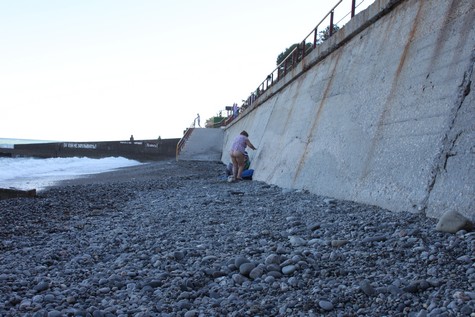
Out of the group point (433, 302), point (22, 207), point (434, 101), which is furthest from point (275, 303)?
point (22, 207)

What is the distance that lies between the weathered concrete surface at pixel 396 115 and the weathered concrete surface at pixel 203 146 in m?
24.4

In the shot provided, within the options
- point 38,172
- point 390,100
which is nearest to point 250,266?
point 390,100

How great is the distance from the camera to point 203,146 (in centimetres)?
3528

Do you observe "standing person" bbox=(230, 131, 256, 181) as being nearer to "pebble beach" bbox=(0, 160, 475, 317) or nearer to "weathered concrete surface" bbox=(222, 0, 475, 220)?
"weathered concrete surface" bbox=(222, 0, 475, 220)

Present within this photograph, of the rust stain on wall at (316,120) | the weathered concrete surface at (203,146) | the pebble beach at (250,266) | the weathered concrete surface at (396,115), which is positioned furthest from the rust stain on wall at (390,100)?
the weathered concrete surface at (203,146)

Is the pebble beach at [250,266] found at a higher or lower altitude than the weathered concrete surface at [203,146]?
lower

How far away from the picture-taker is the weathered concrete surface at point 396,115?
437cm

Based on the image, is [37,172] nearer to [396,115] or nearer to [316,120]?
[316,120]

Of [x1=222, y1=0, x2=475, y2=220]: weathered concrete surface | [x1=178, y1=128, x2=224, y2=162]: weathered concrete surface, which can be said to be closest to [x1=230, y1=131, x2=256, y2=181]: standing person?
[x1=222, y1=0, x2=475, y2=220]: weathered concrete surface

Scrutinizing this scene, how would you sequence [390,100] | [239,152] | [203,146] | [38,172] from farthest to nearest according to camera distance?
[203,146], [38,172], [239,152], [390,100]

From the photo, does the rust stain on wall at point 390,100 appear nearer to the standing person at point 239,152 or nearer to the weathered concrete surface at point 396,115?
the weathered concrete surface at point 396,115

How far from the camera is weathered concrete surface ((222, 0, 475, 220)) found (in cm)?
437

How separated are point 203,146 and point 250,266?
31942mm

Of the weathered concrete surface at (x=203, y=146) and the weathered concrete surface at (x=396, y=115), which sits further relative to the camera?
the weathered concrete surface at (x=203, y=146)
